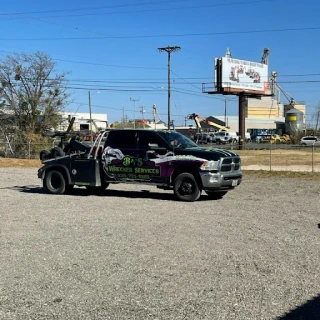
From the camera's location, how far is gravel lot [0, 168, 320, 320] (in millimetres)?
4492

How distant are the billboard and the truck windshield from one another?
4771 centimetres

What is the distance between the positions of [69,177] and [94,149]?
1.17 meters

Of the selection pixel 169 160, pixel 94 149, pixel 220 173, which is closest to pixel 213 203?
pixel 220 173

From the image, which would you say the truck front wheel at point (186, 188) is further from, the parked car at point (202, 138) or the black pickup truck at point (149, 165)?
the parked car at point (202, 138)

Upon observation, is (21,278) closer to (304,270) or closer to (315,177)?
(304,270)

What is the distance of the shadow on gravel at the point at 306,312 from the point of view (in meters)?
4.21

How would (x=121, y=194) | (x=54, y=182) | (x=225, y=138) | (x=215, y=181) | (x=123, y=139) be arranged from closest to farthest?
(x=215, y=181), (x=123, y=139), (x=121, y=194), (x=54, y=182), (x=225, y=138)

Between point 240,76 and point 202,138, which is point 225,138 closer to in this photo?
point 202,138

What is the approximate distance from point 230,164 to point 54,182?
5376 mm

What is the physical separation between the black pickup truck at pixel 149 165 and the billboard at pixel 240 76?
157ft

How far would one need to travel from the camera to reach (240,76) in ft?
201

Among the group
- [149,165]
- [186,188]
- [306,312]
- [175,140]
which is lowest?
[306,312]

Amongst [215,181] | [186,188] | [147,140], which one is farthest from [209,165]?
[147,140]

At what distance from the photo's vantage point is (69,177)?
1339 centimetres
